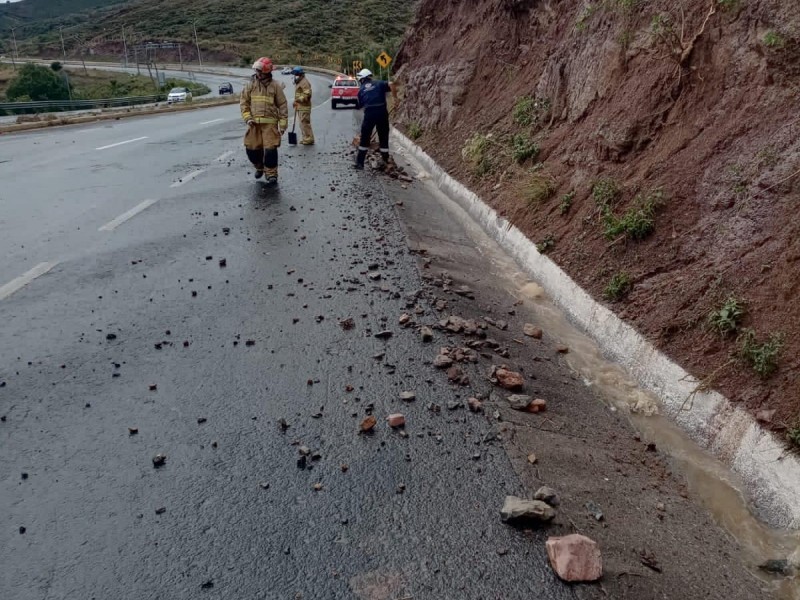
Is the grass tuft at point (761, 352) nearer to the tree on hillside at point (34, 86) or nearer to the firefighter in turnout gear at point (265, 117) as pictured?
the firefighter in turnout gear at point (265, 117)

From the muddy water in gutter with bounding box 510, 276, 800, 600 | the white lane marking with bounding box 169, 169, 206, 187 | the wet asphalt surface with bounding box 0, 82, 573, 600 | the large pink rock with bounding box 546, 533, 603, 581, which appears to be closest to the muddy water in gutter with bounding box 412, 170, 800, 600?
the muddy water in gutter with bounding box 510, 276, 800, 600

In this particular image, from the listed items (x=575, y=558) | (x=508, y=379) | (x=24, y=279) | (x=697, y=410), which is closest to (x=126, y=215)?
(x=24, y=279)

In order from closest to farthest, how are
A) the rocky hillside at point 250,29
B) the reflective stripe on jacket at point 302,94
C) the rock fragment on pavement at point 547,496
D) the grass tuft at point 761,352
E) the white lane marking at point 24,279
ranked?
the rock fragment on pavement at point 547,496
the grass tuft at point 761,352
the white lane marking at point 24,279
the reflective stripe on jacket at point 302,94
the rocky hillside at point 250,29

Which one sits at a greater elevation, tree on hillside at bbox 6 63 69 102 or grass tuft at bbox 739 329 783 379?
grass tuft at bbox 739 329 783 379

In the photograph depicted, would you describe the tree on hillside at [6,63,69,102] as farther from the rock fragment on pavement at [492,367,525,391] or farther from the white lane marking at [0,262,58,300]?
the rock fragment on pavement at [492,367,525,391]

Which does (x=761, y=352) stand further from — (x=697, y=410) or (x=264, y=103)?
(x=264, y=103)

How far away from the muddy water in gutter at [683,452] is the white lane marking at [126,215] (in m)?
5.27

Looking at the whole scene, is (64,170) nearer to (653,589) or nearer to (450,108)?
(450,108)

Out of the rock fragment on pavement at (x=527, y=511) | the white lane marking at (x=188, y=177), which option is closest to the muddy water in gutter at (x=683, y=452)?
the rock fragment on pavement at (x=527, y=511)

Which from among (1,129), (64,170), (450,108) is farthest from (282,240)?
(1,129)

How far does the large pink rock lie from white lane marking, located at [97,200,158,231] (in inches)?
274

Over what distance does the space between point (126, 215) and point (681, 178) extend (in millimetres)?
7092

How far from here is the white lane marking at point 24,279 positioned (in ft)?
18.0

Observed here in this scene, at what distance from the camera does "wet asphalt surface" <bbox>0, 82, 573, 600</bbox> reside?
8.54 feet
